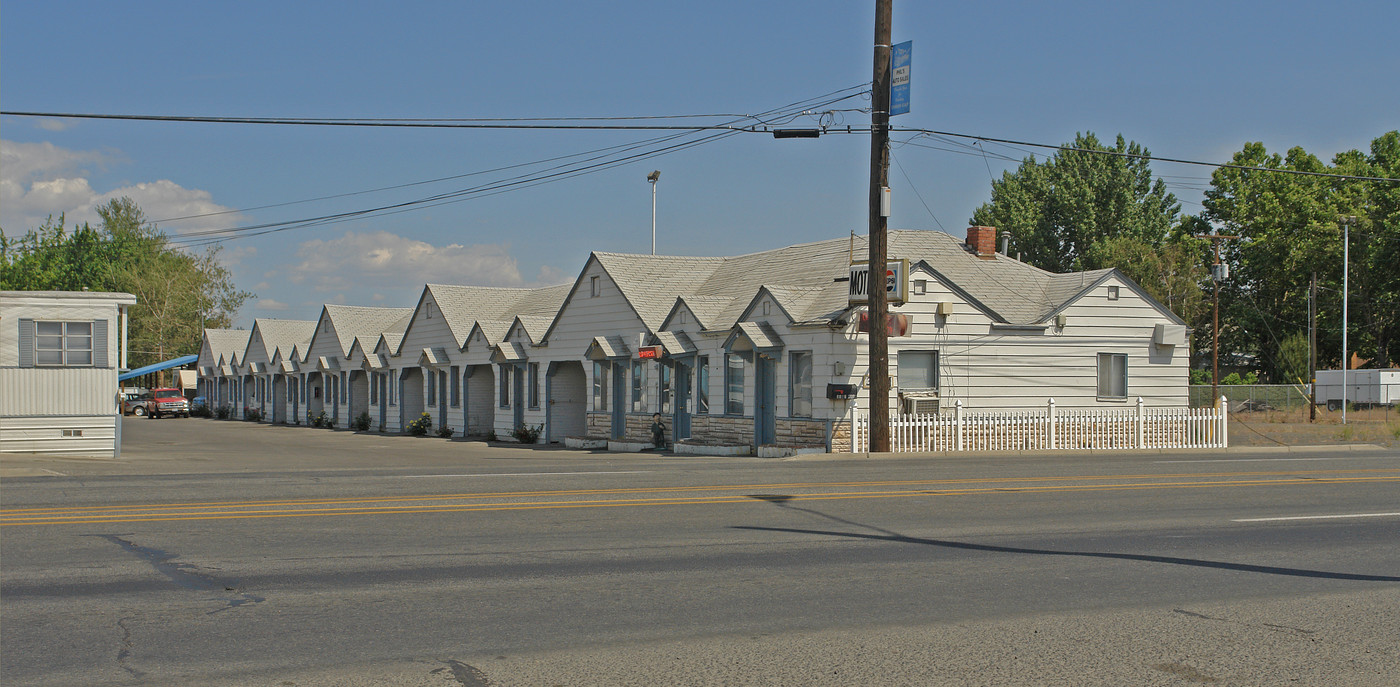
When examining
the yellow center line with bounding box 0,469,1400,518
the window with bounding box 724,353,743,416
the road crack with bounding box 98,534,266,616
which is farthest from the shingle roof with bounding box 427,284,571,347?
the road crack with bounding box 98,534,266,616

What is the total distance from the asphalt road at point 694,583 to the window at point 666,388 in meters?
15.6

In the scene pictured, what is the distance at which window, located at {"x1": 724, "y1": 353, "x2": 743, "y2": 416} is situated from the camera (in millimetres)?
28812

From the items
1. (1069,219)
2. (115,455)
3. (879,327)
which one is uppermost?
(1069,219)

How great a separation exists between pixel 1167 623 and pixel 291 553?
→ 7.09 meters

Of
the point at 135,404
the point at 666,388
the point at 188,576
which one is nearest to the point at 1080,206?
the point at 666,388

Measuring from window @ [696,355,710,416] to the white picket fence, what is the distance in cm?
584

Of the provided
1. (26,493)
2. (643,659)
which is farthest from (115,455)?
(643,659)

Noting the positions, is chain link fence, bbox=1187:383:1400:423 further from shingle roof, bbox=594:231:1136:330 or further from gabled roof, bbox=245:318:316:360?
gabled roof, bbox=245:318:316:360

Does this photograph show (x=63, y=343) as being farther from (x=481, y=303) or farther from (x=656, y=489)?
(x=481, y=303)

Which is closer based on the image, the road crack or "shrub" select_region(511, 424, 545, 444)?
the road crack

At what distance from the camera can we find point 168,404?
7081 cm

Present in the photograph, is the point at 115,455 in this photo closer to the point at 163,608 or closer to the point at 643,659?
the point at 163,608

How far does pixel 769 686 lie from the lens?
237 inches

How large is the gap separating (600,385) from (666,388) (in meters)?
3.73
